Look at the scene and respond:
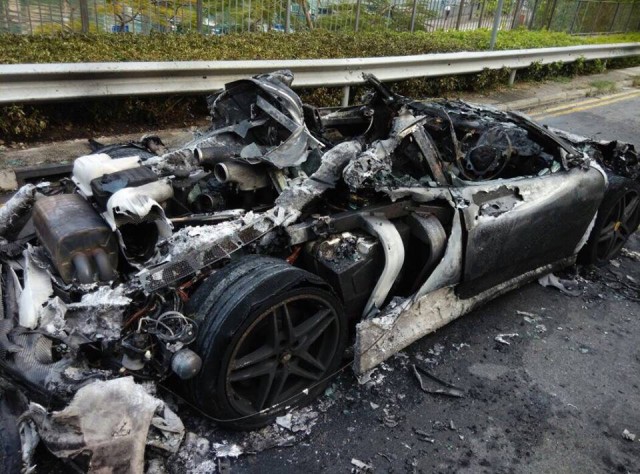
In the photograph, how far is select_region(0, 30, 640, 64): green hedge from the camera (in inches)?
269

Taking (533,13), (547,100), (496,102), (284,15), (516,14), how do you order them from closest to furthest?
(496,102) → (547,100) → (284,15) → (516,14) → (533,13)

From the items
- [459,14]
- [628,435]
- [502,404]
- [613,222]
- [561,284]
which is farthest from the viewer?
[459,14]

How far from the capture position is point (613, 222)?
203 inches

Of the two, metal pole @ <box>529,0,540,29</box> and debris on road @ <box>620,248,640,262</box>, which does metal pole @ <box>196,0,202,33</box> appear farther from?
metal pole @ <box>529,0,540,29</box>

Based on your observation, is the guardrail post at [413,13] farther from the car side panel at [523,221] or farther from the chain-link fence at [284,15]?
the car side panel at [523,221]

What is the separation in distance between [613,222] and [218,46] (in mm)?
6213

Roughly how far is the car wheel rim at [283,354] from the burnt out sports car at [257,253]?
0.01 metres

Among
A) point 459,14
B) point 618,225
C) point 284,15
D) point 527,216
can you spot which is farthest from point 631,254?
point 459,14

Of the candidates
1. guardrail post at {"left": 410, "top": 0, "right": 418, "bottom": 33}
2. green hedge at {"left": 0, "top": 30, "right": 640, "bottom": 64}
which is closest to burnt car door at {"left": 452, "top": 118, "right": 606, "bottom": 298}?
green hedge at {"left": 0, "top": 30, "right": 640, "bottom": 64}

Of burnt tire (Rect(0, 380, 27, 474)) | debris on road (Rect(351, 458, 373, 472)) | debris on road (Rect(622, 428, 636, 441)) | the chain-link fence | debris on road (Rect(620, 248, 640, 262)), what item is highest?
the chain-link fence

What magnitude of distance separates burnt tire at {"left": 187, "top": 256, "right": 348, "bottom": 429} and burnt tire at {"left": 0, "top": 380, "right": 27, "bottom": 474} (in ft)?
Result: 2.56

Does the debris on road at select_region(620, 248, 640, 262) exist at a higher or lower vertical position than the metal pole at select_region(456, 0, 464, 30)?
lower

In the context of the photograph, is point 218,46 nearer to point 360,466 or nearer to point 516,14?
point 360,466

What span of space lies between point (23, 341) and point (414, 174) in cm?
273
